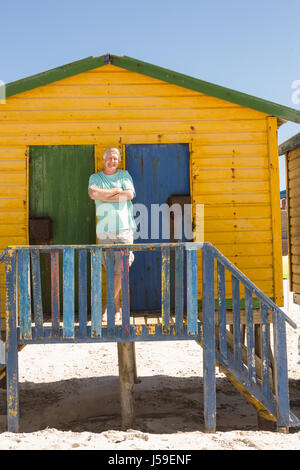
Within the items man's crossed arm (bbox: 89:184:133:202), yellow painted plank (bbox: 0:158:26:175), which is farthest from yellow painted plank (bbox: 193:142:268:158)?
yellow painted plank (bbox: 0:158:26:175)

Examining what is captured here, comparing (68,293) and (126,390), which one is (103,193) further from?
(126,390)

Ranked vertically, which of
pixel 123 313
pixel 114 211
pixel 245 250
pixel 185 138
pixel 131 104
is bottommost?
pixel 123 313

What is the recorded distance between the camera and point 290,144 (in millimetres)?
8414

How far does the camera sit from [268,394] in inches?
197

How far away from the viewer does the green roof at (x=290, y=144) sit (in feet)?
26.6

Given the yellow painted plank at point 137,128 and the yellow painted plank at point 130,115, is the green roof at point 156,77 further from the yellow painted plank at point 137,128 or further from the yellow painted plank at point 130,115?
the yellow painted plank at point 137,128

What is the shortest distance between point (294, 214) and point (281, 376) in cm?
438

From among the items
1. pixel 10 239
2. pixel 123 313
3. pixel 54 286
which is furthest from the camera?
pixel 10 239

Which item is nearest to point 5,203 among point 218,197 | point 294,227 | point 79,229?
point 79,229

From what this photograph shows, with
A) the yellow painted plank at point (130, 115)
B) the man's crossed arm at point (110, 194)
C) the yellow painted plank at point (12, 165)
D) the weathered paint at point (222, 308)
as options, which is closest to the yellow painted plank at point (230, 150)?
the yellow painted plank at point (130, 115)

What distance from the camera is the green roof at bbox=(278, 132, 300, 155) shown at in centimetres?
811

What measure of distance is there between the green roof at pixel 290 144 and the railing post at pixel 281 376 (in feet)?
14.2

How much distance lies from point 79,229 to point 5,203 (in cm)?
114

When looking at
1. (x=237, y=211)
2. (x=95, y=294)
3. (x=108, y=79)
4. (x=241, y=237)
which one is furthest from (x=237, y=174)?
(x=95, y=294)
